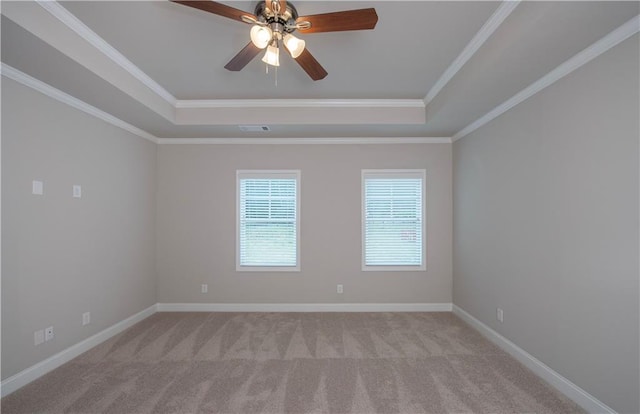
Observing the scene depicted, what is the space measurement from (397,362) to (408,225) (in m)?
2.19

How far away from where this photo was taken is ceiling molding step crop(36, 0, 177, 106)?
213cm

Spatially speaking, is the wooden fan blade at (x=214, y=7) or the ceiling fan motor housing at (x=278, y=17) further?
the ceiling fan motor housing at (x=278, y=17)

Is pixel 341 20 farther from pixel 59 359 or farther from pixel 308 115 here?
pixel 59 359

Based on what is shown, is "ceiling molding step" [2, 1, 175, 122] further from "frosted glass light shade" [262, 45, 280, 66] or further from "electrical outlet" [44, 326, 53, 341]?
"electrical outlet" [44, 326, 53, 341]

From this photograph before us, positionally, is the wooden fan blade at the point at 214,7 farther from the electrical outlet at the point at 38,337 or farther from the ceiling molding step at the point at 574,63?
the electrical outlet at the point at 38,337

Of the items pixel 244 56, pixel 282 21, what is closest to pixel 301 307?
pixel 244 56

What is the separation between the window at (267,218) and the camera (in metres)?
4.70

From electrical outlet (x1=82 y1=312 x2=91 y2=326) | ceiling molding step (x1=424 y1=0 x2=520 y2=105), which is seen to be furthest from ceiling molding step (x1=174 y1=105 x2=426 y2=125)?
electrical outlet (x1=82 y1=312 x2=91 y2=326)

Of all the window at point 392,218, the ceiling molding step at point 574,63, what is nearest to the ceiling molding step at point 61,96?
the window at point 392,218

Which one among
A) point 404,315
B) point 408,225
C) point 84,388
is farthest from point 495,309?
point 84,388

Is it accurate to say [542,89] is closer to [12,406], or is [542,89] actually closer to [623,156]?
[623,156]

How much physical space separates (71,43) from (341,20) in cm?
207

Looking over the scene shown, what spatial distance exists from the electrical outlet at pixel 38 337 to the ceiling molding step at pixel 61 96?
7.10 ft

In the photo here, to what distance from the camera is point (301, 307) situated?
461 cm
